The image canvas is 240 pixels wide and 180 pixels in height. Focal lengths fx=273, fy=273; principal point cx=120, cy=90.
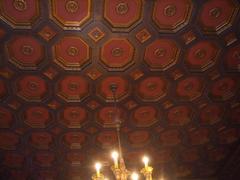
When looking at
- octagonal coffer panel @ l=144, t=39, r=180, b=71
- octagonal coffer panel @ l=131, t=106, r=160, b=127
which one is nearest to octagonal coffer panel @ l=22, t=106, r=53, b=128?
octagonal coffer panel @ l=131, t=106, r=160, b=127

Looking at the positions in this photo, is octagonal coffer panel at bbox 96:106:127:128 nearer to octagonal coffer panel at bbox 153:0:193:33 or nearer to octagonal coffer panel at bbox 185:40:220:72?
octagonal coffer panel at bbox 185:40:220:72

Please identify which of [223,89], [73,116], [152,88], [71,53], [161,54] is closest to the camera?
[71,53]

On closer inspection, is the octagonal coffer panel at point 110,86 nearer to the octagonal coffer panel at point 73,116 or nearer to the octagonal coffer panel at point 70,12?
the octagonal coffer panel at point 73,116

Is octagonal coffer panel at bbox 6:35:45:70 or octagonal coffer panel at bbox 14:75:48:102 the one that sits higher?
octagonal coffer panel at bbox 6:35:45:70

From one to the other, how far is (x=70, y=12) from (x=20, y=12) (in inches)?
40.5

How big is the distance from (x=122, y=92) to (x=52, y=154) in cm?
347

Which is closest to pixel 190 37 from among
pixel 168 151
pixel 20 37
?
pixel 20 37

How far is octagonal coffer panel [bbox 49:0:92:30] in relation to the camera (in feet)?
18.7

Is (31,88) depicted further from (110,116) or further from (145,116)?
(145,116)

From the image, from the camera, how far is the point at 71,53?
6684mm

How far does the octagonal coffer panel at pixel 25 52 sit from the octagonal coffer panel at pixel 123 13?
1.78m

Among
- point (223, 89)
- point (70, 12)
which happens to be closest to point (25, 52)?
point (70, 12)

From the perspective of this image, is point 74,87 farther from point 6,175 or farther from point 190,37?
point 6,175

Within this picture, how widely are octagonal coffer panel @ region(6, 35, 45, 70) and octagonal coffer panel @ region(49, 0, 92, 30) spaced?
0.81 metres
